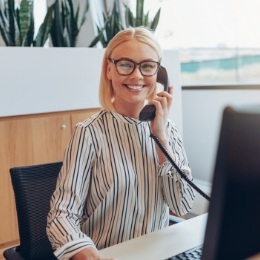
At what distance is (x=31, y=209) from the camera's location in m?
1.33

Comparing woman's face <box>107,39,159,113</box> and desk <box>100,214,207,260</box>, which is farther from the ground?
woman's face <box>107,39,159,113</box>

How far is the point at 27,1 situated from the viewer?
8.40 ft

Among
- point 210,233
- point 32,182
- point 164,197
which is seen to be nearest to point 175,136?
point 164,197

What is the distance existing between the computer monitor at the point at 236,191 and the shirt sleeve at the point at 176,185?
2.22 feet

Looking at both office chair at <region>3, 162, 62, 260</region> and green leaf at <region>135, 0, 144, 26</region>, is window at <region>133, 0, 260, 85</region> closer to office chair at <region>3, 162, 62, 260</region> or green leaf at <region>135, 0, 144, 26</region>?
green leaf at <region>135, 0, 144, 26</region>

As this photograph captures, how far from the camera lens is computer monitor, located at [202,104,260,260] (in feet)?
1.54

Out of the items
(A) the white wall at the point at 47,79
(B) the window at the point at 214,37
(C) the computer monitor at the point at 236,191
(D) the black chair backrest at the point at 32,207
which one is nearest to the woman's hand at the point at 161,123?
(D) the black chair backrest at the point at 32,207

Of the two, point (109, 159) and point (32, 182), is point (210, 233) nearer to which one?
point (109, 159)

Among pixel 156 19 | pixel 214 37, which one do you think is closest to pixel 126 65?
pixel 156 19

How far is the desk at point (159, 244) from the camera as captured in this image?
1.03 metres

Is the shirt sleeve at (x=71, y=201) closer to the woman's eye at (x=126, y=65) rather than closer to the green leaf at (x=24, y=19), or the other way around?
the woman's eye at (x=126, y=65)

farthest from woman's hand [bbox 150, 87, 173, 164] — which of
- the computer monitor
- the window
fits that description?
the window

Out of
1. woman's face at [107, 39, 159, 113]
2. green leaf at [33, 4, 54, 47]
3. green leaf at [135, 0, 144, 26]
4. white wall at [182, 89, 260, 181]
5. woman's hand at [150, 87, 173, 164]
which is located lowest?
white wall at [182, 89, 260, 181]

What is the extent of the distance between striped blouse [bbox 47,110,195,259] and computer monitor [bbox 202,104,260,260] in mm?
632
